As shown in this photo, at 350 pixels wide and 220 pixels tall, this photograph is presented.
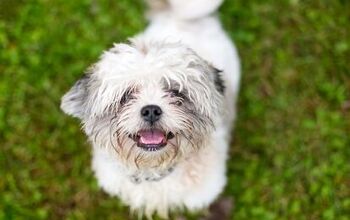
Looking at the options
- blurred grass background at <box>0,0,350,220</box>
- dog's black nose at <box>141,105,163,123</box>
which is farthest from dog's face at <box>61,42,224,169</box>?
blurred grass background at <box>0,0,350,220</box>

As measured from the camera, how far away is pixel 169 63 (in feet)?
9.37

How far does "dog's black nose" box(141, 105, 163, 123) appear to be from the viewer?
9.19ft

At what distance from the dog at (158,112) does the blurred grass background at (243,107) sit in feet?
2.29

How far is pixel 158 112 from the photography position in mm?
2809

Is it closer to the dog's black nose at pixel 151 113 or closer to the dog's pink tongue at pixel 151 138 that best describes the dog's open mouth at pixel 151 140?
the dog's pink tongue at pixel 151 138

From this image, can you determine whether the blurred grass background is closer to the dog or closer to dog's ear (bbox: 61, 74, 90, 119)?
the dog

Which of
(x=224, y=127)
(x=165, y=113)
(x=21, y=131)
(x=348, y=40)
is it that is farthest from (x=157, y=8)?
(x=348, y=40)

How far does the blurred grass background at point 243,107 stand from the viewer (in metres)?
4.14

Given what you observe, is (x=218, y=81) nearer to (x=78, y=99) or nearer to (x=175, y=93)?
(x=175, y=93)

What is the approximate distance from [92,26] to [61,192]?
1.27m

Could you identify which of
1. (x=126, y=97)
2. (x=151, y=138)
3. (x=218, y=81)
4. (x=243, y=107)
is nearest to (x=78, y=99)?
(x=126, y=97)

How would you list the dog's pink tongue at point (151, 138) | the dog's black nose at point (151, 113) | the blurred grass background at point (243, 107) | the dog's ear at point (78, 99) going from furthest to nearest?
1. the blurred grass background at point (243, 107)
2. the dog's ear at point (78, 99)
3. the dog's pink tongue at point (151, 138)
4. the dog's black nose at point (151, 113)

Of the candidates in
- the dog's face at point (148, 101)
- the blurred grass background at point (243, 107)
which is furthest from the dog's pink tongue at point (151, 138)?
the blurred grass background at point (243, 107)

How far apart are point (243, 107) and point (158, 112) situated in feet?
5.64
